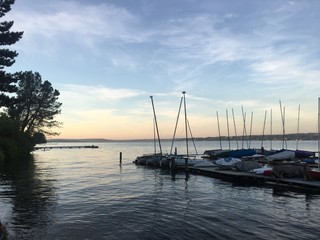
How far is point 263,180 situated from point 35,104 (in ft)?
194

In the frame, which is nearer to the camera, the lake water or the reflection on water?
the lake water

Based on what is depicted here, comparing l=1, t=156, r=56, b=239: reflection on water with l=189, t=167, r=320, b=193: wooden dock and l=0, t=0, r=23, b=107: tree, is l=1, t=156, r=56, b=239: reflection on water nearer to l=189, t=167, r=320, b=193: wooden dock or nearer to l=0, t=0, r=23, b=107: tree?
A: l=0, t=0, r=23, b=107: tree

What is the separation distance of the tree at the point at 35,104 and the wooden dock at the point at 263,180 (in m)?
47.0

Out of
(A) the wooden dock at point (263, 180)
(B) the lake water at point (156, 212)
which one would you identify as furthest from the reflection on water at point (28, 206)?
(A) the wooden dock at point (263, 180)

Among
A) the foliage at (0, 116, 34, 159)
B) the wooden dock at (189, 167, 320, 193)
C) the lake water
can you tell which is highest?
the foliage at (0, 116, 34, 159)

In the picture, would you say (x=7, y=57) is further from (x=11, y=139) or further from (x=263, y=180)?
(x=11, y=139)

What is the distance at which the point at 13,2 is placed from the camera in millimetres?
33531

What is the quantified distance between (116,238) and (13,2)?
27.3 meters

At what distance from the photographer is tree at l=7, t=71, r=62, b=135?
75.1 metres

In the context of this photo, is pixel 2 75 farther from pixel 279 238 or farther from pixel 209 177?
pixel 279 238

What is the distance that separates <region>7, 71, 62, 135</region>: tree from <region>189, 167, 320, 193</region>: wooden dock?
47.0 m

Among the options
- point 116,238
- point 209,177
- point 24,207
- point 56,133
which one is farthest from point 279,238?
point 56,133

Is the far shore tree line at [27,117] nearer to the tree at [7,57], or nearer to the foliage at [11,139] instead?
the foliage at [11,139]

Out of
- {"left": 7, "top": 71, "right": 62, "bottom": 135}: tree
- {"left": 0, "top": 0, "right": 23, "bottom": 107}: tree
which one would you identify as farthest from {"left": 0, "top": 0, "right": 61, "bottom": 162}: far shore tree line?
{"left": 0, "top": 0, "right": 23, "bottom": 107}: tree
